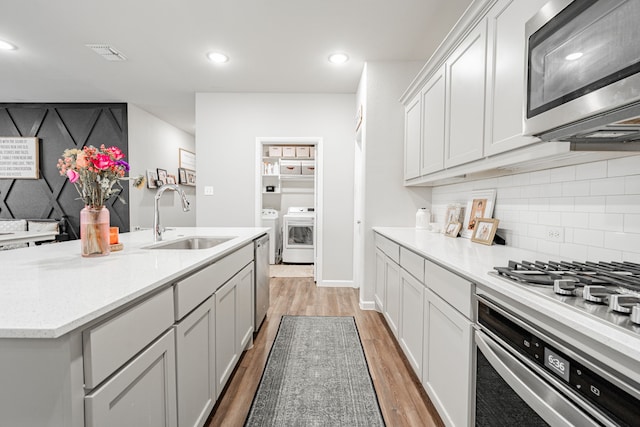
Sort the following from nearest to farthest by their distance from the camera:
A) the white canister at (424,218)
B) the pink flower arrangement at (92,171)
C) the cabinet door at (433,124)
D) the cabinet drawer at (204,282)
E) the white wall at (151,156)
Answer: the cabinet drawer at (204,282) < the pink flower arrangement at (92,171) < the cabinet door at (433,124) < the white canister at (424,218) < the white wall at (151,156)

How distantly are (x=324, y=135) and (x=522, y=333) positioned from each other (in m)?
3.47

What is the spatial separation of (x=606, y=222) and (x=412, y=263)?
0.92m

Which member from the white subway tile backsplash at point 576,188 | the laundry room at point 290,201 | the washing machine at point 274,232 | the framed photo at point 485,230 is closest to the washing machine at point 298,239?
the laundry room at point 290,201

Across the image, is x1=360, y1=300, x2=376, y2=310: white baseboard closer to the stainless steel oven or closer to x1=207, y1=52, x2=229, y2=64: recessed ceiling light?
the stainless steel oven

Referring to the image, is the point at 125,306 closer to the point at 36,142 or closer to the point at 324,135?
the point at 324,135

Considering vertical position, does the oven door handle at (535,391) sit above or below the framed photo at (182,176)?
below

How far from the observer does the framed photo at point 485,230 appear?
190 centimetres

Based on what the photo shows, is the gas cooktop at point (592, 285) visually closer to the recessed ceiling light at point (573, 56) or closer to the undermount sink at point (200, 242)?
the recessed ceiling light at point (573, 56)

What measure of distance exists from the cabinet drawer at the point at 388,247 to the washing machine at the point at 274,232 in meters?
2.61

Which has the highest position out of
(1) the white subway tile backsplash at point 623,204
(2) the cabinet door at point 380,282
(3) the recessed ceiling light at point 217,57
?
(3) the recessed ceiling light at point 217,57

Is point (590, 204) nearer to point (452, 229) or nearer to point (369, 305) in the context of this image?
point (452, 229)

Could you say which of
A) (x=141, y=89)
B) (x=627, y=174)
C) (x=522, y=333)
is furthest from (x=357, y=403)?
(x=141, y=89)

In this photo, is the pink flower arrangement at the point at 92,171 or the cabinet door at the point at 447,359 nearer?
the cabinet door at the point at 447,359

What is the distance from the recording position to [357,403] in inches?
65.2
